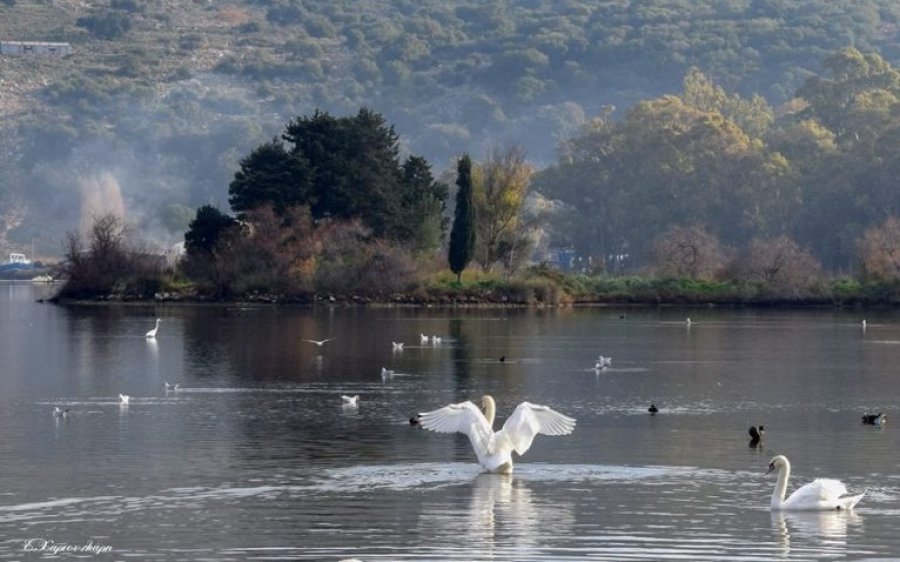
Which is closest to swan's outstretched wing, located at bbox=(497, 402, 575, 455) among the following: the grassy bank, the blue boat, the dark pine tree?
the grassy bank

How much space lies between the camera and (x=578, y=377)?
174 feet

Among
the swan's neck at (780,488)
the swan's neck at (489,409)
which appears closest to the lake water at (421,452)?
the swan's neck at (780,488)

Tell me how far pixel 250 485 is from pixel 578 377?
2276 cm

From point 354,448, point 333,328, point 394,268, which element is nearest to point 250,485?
point 354,448

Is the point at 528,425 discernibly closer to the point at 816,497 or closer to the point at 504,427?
the point at 504,427

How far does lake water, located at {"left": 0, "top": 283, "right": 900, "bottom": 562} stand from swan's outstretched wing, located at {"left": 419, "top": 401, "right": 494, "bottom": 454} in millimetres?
635

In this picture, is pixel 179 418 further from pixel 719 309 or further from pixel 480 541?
pixel 719 309

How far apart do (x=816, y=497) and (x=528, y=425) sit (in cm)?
525

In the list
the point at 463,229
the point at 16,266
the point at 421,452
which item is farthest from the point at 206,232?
the point at 16,266

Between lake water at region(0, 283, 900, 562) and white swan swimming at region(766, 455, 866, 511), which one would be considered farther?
white swan swimming at region(766, 455, 866, 511)

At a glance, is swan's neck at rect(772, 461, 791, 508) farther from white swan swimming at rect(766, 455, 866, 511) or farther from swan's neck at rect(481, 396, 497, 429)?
swan's neck at rect(481, 396, 497, 429)

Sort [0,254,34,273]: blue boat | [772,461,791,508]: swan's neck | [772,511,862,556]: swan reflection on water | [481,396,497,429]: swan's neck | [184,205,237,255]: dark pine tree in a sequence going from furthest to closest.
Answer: [0,254,34,273]: blue boat → [184,205,237,255]: dark pine tree → [481,396,497,429]: swan's neck → [772,461,791,508]: swan's neck → [772,511,862,556]: swan reflection on water

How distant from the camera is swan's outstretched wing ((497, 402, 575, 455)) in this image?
106 ft

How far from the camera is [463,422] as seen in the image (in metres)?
32.4
